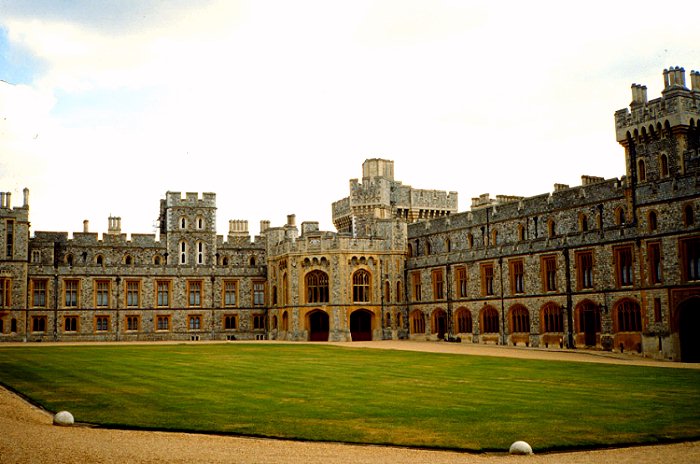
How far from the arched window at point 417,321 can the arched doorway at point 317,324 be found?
619cm

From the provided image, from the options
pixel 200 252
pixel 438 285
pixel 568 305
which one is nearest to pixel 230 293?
pixel 200 252

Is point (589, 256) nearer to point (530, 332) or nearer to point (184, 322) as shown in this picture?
point (530, 332)

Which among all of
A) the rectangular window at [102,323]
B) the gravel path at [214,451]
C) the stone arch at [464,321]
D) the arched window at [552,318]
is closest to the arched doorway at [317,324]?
the stone arch at [464,321]

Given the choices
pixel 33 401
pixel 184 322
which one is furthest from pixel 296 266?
pixel 33 401

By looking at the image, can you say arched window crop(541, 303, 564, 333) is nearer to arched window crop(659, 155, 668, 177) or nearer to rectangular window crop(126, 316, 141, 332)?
arched window crop(659, 155, 668, 177)

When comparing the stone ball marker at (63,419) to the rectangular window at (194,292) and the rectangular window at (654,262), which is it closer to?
the rectangular window at (654,262)

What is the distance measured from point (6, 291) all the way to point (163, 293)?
36.1 feet

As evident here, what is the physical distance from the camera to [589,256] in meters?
39.2

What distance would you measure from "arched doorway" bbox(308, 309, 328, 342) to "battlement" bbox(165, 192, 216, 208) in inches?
495

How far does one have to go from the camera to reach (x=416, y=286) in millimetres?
53469

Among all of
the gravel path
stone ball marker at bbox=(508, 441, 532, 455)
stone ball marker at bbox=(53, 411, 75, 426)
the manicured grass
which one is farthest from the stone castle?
stone ball marker at bbox=(53, 411, 75, 426)

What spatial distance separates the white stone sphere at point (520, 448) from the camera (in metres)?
11.1

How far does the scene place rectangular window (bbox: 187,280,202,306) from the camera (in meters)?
58.5

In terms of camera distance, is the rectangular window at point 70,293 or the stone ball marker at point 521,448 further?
the rectangular window at point 70,293
